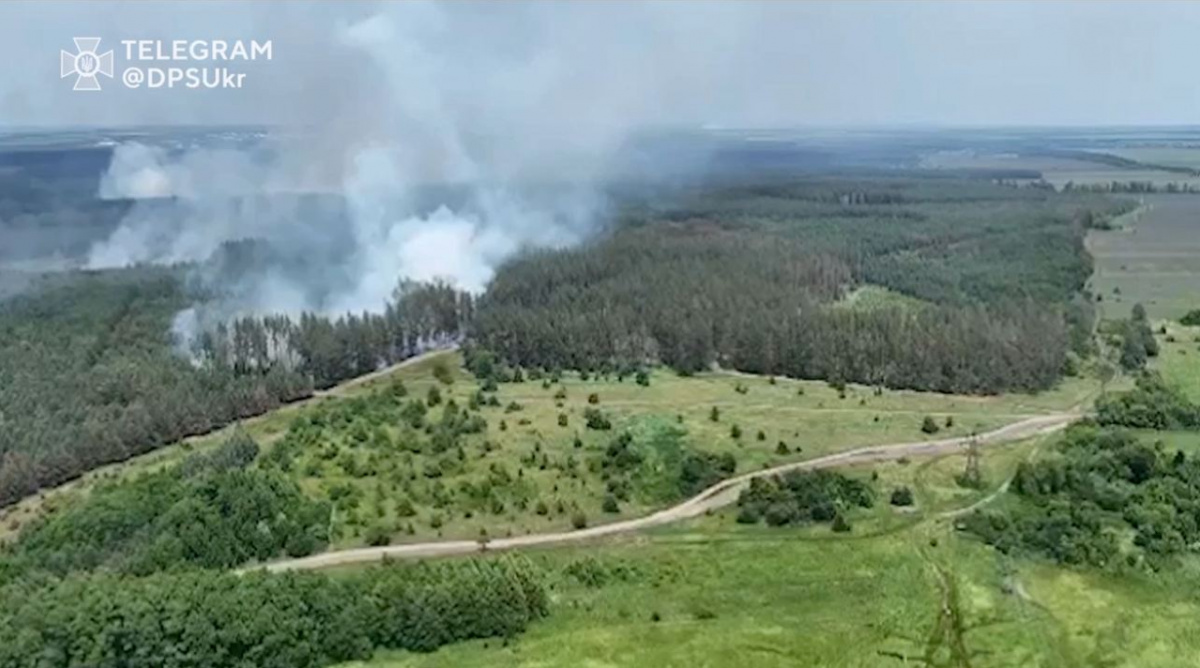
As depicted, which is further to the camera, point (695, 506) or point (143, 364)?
point (143, 364)

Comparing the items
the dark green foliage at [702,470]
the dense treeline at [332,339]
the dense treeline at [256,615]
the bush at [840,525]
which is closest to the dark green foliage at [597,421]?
the dark green foliage at [702,470]

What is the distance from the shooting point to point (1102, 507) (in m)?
96.9

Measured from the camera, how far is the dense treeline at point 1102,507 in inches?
3472

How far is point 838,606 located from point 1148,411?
53.9 metres

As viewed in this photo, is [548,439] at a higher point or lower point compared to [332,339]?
lower

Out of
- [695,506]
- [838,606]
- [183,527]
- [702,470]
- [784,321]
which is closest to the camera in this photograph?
[838,606]

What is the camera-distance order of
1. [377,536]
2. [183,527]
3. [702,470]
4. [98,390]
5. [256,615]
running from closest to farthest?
[256,615] → [183,527] → [377,536] → [702,470] → [98,390]

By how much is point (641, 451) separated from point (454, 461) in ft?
52.8

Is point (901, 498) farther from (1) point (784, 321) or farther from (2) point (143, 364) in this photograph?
(2) point (143, 364)

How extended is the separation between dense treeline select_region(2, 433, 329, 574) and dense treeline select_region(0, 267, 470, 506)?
22.1 meters

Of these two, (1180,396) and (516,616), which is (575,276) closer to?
(1180,396)

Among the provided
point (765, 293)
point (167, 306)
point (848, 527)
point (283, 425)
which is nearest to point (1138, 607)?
point (848, 527)

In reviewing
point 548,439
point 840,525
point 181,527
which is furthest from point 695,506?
point 181,527

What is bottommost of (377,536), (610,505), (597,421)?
(610,505)
